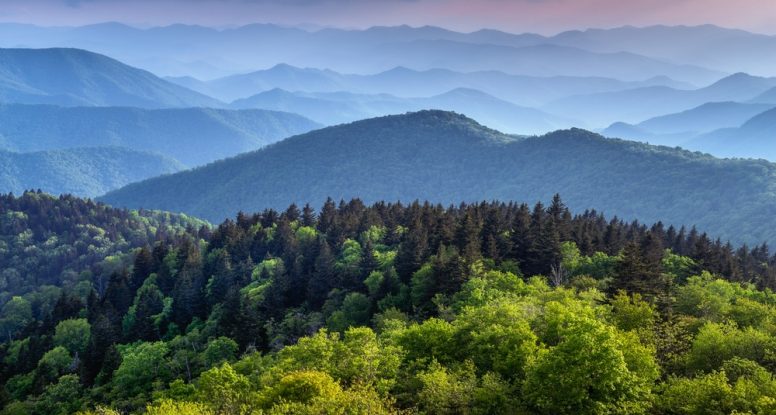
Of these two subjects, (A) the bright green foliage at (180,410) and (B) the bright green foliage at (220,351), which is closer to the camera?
(A) the bright green foliage at (180,410)

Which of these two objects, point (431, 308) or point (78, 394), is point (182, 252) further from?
point (431, 308)

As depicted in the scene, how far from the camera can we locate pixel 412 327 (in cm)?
5950

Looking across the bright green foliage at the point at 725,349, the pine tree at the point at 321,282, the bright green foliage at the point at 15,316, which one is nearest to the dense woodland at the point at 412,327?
the bright green foliage at the point at 725,349

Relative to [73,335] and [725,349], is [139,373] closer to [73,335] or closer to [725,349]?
[73,335]

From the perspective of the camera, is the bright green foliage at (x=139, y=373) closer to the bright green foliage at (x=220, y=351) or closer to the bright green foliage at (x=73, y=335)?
the bright green foliage at (x=220, y=351)

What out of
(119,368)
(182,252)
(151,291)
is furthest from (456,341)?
(182,252)

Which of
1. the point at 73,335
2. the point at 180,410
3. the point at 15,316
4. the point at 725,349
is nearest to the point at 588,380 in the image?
the point at 725,349

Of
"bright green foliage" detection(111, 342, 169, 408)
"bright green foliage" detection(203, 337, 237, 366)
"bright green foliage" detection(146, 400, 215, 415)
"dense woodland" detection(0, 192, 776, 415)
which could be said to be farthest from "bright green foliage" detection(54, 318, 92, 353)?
"bright green foliage" detection(146, 400, 215, 415)

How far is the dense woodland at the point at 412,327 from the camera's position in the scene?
140 feet

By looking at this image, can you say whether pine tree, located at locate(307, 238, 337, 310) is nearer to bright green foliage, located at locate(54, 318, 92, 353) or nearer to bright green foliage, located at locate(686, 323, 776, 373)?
bright green foliage, located at locate(54, 318, 92, 353)

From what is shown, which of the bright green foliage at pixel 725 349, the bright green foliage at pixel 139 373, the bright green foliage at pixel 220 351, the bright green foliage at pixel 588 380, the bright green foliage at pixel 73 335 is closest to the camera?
the bright green foliage at pixel 588 380

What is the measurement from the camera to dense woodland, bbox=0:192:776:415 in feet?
140

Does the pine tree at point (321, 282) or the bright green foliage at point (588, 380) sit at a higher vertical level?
the bright green foliage at point (588, 380)

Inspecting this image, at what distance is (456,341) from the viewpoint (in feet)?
184
